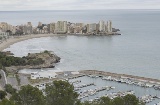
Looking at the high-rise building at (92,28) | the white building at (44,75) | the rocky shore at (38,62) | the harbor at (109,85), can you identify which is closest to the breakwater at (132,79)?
the harbor at (109,85)

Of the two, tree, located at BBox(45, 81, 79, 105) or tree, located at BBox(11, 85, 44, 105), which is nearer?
tree, located at BBox(11, 85, 44, 105)

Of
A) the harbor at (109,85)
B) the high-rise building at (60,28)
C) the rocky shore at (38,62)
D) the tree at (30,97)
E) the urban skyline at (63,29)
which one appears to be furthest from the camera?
the high-rise building at (60,28)

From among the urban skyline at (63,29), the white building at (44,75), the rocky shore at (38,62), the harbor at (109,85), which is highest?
the urban skyline at (63,29)

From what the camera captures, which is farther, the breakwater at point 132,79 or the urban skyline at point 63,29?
the urban skyline at point 63,29

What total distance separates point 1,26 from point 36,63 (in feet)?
97.0

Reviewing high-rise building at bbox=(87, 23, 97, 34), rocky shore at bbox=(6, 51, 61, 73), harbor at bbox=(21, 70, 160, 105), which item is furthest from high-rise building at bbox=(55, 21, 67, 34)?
harbor at bbox=(21, 70, 160, 105)

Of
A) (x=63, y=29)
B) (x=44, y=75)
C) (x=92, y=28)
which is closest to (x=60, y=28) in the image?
(x=63, y=29)

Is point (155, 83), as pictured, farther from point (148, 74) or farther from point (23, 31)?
point (23, 31)

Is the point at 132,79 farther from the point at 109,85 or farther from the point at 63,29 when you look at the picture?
the point at 63,29

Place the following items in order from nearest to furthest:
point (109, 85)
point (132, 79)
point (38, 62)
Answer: point (109, 85)
point (132, 79)
point (38, 62)

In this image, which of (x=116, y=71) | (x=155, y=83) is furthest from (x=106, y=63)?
(x=155, y=83)

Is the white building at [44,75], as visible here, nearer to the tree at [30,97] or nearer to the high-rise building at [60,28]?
the tree at [30,97]

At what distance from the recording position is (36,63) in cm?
2259

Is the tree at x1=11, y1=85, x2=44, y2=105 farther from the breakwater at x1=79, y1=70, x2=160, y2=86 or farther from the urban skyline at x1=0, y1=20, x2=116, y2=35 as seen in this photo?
the urban skyline at x1=0, y1=20, x2=116, y2=35
